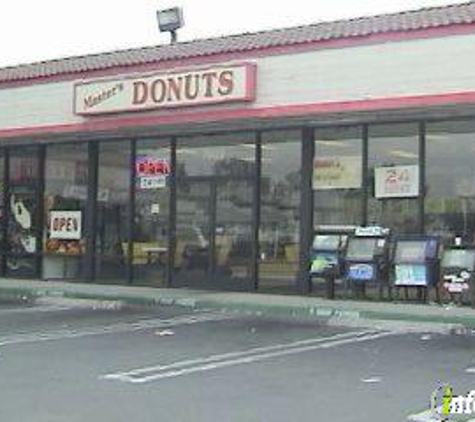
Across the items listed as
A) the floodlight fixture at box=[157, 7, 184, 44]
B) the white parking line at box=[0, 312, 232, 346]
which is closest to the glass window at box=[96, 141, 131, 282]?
the floodlight fixture at box=[157, 7, 184, 44]

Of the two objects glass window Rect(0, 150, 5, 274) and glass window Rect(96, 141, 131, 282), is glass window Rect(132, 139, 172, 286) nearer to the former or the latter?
glass window Rect(96, 141, 131, 282)

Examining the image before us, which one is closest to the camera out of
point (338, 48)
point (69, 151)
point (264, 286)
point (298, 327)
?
point (298, 327)

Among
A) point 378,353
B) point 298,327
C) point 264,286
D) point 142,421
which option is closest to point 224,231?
point 264,286

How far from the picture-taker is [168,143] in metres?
21.3

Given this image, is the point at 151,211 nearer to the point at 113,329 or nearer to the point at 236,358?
the point at 113,329

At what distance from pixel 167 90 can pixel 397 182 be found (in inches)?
189

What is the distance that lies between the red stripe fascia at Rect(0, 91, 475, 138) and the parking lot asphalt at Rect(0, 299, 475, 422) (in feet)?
12.4

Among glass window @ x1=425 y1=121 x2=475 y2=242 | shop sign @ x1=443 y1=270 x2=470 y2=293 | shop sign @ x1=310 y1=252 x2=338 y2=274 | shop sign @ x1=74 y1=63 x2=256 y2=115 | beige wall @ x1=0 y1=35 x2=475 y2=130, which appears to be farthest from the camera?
shop sign @ x1=74 y1=63 x2=256 y2=115

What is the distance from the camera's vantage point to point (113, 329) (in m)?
14.7

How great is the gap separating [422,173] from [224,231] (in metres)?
4.59

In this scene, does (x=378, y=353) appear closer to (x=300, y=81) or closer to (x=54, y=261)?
(x=300, y=81)

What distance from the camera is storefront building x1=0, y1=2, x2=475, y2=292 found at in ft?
55.7

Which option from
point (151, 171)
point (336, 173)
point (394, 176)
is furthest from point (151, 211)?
point (394, 176)

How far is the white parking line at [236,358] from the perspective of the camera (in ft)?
33.8
